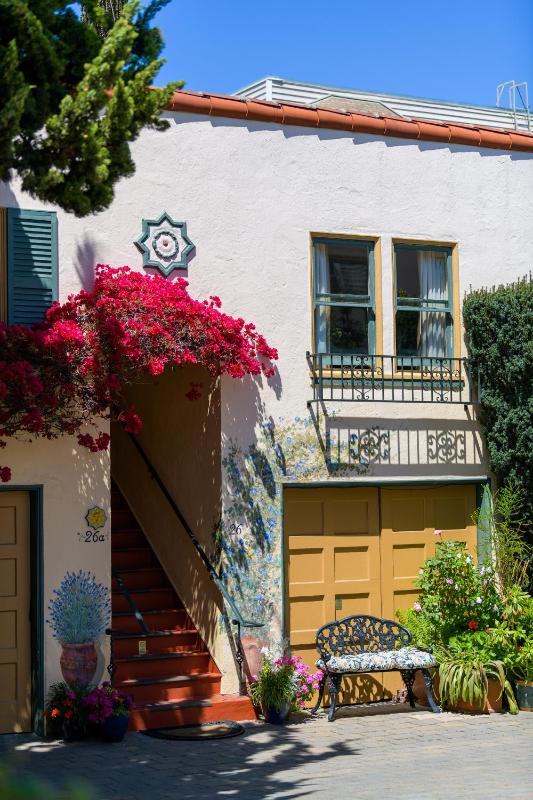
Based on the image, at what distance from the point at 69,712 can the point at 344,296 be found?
Result: 504cm

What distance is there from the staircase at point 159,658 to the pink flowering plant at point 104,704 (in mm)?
415

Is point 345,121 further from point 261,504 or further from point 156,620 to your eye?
point 156,620

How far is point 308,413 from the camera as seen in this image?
11070 millimetres

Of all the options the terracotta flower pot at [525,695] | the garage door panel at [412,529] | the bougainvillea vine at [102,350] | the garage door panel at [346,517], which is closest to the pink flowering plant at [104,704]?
the bougainvillea vine at [102,350]

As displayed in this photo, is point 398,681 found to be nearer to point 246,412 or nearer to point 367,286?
point 246,412

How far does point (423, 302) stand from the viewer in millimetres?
11820

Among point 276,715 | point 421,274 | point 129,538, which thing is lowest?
point 276,715

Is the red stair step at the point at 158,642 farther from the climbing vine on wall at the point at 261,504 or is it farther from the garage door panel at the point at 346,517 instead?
the garage door panel at the point at 346,517

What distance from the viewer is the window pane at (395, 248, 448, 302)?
11.8m

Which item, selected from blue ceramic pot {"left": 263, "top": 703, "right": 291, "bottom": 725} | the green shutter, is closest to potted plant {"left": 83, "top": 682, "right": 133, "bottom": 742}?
blue ceramic pot {"left": 263, "top": 703, "right": 291, "bottom": 725}

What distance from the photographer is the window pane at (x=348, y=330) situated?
1142cm

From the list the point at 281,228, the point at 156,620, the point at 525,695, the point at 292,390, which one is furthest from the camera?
the point at 156,620

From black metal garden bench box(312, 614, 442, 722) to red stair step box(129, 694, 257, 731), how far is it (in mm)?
833

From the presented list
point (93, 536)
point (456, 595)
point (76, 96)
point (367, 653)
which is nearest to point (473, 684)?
point (456, 595)
